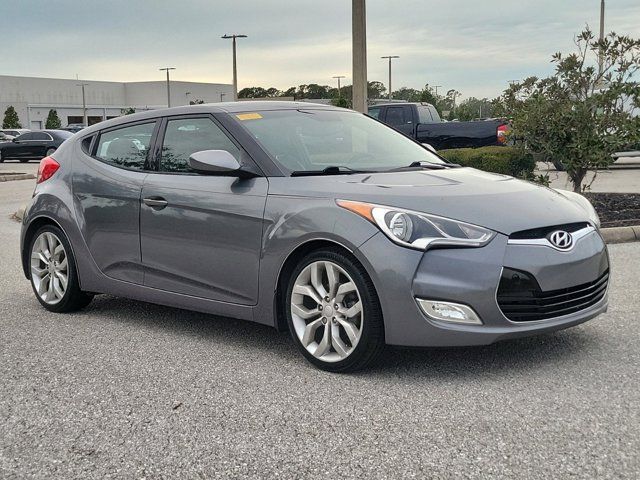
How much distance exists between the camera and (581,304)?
4.54 m

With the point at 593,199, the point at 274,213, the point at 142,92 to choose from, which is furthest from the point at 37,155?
the point at 142,92

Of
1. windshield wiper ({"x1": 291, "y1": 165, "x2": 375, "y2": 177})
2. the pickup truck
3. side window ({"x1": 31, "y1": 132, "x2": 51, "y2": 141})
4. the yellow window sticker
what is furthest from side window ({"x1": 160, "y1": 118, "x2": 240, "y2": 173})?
side window ({"x1": 31, "y1": 132, "x2": 51, "y2": 141})

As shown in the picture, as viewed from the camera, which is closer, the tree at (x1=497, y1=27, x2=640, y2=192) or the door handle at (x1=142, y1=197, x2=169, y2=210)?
the door handle at (x1=142, y1=197, x2=169, y2=210)

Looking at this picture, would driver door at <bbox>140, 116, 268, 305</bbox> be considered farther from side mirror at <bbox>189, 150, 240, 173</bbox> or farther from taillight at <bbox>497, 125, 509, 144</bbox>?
taillight at <bbox>497, 125, 509, 144</bbox>

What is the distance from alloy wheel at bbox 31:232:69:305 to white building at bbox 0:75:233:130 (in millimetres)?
102166

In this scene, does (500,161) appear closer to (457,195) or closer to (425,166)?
(425,166)

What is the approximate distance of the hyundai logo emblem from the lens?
438 cm

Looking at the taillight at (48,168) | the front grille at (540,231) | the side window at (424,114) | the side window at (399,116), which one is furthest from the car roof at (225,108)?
the side window at (424,114)

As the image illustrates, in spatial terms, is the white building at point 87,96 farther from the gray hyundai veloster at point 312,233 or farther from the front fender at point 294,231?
the front fender at point 294,231

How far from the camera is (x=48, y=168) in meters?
6.41

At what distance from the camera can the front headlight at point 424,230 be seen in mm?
4195

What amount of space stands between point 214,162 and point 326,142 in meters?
0.84

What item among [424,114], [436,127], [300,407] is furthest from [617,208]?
[424,114]

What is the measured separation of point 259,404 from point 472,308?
1.19 metres
